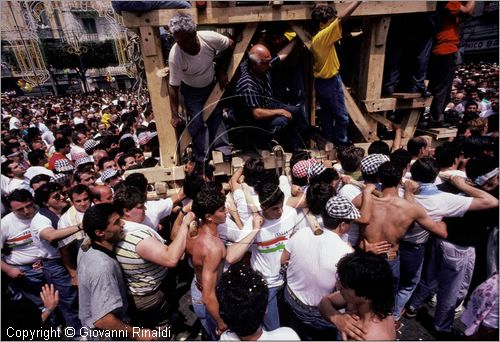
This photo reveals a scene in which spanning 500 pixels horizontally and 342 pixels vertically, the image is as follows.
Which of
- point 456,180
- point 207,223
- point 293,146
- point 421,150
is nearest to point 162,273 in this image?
point 207,223

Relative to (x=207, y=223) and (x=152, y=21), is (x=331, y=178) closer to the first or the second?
(x=207, y=223)

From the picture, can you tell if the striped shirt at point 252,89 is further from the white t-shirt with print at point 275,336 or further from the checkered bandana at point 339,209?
the white t-shirt with print at point 275,336

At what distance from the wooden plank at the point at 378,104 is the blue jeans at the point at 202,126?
7.13 ft

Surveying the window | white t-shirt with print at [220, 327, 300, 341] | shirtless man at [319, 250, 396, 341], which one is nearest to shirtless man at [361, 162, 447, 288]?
shirtless man at [319, 250, 396, 341]

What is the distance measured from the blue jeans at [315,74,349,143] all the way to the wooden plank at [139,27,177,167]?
2.11 m

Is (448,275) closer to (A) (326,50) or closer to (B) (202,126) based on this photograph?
(A) (326,50)

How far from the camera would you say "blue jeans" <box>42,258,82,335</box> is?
344cm

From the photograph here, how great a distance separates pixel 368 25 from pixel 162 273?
416cm

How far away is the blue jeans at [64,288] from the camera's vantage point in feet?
11.3

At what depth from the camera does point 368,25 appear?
3.86 meters

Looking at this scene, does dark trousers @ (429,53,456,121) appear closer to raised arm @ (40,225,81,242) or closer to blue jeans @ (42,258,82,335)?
raised arm @ (40,225,81,242)

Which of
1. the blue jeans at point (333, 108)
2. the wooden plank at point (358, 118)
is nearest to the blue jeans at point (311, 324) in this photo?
the blue jeans at point (333, 108)

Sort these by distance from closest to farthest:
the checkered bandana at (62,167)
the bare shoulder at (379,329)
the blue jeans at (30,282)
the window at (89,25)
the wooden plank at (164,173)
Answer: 1. the bare shoulder at (379,329)
2. the blue jeans at (30,282)
3. the wooden plank at (164,173)
4. the checkered bandana at (62,167)
5. the window at (89,25)

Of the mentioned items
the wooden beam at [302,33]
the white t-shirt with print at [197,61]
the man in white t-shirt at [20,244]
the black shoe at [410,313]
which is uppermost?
the wooden beam at [302,33]
